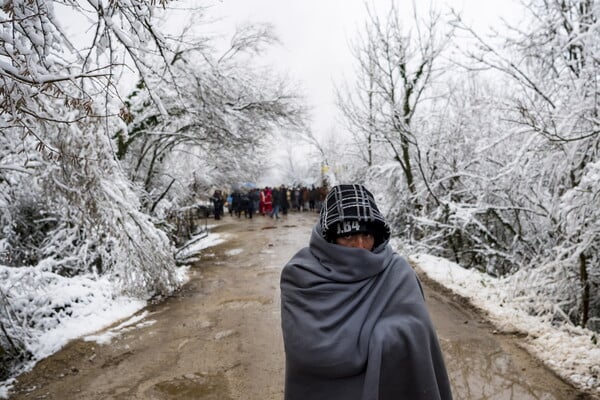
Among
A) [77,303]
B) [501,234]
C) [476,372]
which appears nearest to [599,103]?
[476,372]

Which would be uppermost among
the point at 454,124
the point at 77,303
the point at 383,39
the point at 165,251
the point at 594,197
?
the point at 383,39

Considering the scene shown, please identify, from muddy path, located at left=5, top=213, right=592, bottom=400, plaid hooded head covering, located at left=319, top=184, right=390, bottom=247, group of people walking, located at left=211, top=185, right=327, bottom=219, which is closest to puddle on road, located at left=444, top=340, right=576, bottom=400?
muddy path, located at left=5, top=213, right=592, bottom=400

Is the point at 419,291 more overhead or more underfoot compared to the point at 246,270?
more overhead

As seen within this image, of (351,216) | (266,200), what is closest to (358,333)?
(351,216)

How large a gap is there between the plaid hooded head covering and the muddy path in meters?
2.57

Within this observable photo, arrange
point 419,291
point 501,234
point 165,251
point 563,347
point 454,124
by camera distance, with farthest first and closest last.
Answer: point 454,124
point 501,234
point 165,251
point 563,347
point 419,291

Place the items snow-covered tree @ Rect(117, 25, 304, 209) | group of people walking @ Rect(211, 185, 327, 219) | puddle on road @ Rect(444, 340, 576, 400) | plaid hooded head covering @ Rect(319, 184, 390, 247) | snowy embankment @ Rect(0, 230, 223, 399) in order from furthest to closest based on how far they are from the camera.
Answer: group of people walking @ Rect(211, 185, 327, 219) < snow-covered tree @ Rect(117, 25, 304, 209) < snowy embankment @ Rect(0, 230, 223, 399) < puddle on road @ Rect(444, 340, 576, 400) < plaid hooded head covering @ Rect(319, 184, 390, 247)

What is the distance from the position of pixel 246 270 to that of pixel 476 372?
6.22 meters

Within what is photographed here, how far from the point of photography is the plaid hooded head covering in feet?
5.72

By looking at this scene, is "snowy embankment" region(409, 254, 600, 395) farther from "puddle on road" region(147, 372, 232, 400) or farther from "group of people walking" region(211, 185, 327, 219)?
"group of people walking" region(211, 185, 327, 219)

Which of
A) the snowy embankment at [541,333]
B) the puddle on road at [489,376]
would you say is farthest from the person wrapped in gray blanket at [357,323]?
the snowy embankment at [541,333]

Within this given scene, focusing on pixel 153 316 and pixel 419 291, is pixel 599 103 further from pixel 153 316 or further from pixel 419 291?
pixel 153 316

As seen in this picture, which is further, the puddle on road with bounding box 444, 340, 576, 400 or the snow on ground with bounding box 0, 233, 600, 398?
the snow on ground with bounding box 0, 233, 600, 398

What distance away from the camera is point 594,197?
436cm
